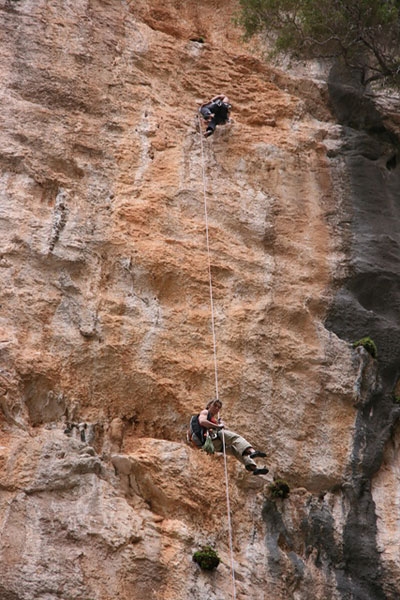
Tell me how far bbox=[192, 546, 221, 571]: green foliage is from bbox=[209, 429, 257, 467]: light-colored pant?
1.51 meters

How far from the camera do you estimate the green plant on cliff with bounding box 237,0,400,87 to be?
58.6 ft

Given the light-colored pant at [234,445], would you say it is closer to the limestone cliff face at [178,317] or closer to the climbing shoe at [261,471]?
the climbing shoe at [261,471]

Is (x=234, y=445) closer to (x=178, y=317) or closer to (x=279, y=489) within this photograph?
(x=279, y=489)

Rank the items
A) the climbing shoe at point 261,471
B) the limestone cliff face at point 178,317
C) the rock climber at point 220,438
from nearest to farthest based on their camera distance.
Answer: the limestone cliff face at point 178,317
the climbing shoe at point 261,471
the rock climber at point 220,438

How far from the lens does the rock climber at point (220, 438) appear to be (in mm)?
12180

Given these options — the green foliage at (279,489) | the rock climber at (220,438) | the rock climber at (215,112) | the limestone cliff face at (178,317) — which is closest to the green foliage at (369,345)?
the limestone cliff face at (178,317)

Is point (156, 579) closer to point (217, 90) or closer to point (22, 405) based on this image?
point (22, 405)

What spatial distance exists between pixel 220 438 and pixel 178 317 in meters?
2.59

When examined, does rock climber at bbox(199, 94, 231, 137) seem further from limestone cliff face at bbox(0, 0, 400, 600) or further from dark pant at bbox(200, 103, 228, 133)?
Answer: limestone cliff face at bbox(0, 0, 400, 600)

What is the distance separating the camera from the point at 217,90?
18.8 metres

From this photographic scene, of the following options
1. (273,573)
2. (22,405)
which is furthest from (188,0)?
(273,573)

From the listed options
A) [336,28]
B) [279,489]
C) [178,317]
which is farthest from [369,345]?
[336,28]

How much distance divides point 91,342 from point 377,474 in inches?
206

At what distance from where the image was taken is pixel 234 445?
40.5ft
